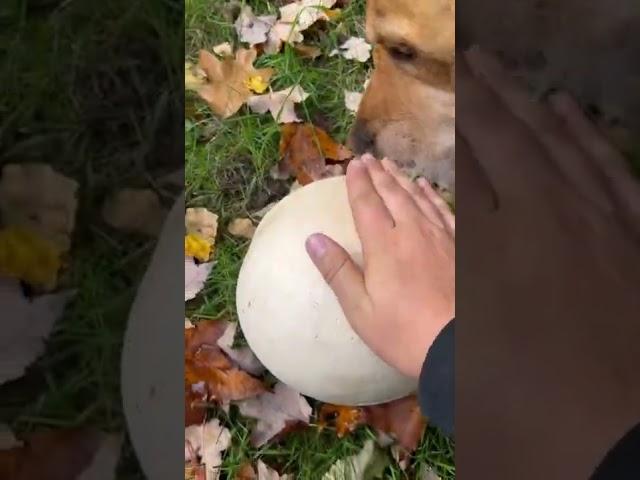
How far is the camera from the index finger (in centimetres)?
92

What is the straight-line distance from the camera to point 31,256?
3.15 ft

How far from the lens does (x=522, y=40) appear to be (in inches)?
39.6

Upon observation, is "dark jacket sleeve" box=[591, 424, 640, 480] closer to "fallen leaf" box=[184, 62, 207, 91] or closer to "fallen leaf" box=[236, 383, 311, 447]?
"fallen leaf" box=[236, 383, 311, 447]

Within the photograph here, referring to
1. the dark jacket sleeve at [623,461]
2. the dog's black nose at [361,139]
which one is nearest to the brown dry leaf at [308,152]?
the dog's black nose at [361,139]

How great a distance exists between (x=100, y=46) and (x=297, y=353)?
1.36 feet

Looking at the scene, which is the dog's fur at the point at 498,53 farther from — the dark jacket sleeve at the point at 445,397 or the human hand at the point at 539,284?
the dark jacket sleeve at the point at 445,397

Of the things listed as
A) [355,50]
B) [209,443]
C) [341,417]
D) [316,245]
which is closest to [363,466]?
[341,417]

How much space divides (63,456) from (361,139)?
19.2 inches

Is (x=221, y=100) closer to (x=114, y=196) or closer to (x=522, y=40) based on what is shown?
(x=114, y=196)

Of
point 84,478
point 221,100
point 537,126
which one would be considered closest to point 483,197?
point 537,126

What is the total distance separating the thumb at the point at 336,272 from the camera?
883mm

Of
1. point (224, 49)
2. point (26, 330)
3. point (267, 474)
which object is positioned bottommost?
point (267, 474)

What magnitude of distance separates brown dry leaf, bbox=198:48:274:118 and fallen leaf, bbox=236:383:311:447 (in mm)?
338

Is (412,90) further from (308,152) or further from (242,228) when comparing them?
(242,228)
